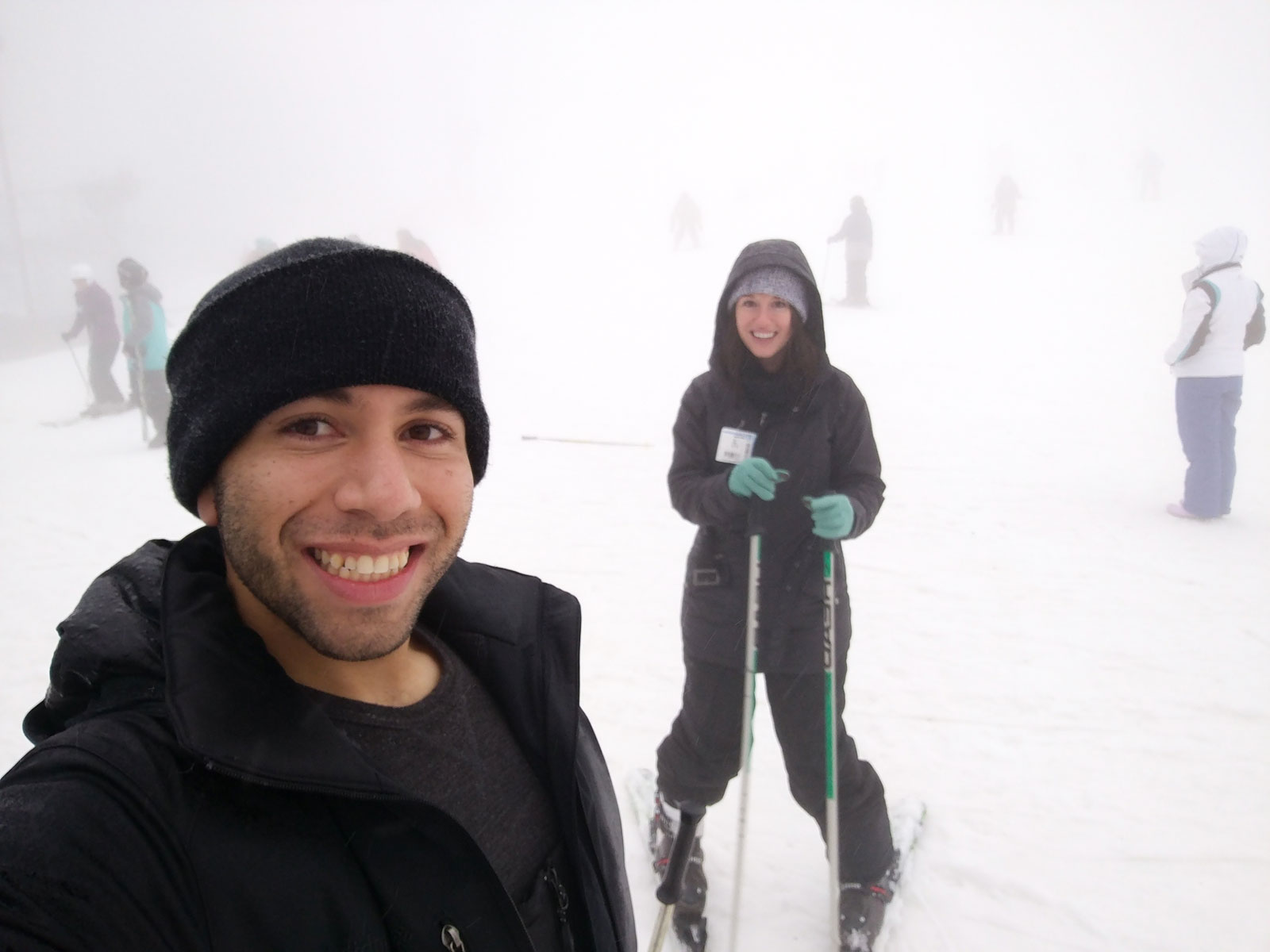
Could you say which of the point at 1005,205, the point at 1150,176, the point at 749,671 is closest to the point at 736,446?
the point at 749,671

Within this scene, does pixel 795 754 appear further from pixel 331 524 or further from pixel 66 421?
pixel 66 421

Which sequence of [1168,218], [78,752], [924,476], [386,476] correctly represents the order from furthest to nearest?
[1168,218] → [924,476] → [386,476] → [78,752]

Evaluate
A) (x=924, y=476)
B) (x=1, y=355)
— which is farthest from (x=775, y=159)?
(x=924, y=476)

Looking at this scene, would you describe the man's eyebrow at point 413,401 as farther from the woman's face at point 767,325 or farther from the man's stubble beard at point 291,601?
the woman's face at point 767,325

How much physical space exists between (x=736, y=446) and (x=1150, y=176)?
29181 mm

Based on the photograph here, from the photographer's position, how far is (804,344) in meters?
2.48

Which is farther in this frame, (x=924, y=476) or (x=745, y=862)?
(x=924, y=476)

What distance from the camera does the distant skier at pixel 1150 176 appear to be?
24.0m

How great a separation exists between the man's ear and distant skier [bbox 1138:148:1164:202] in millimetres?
30758

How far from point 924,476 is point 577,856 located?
686 centimetres

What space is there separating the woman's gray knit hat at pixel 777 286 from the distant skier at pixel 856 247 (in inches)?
498

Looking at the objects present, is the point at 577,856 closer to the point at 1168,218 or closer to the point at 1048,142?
the point at 1168,218

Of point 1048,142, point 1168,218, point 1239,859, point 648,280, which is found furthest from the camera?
point 1048,142

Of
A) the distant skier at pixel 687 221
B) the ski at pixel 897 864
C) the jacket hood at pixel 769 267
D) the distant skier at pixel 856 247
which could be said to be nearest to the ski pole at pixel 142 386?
→ the jacket hood at pixel 769 267
